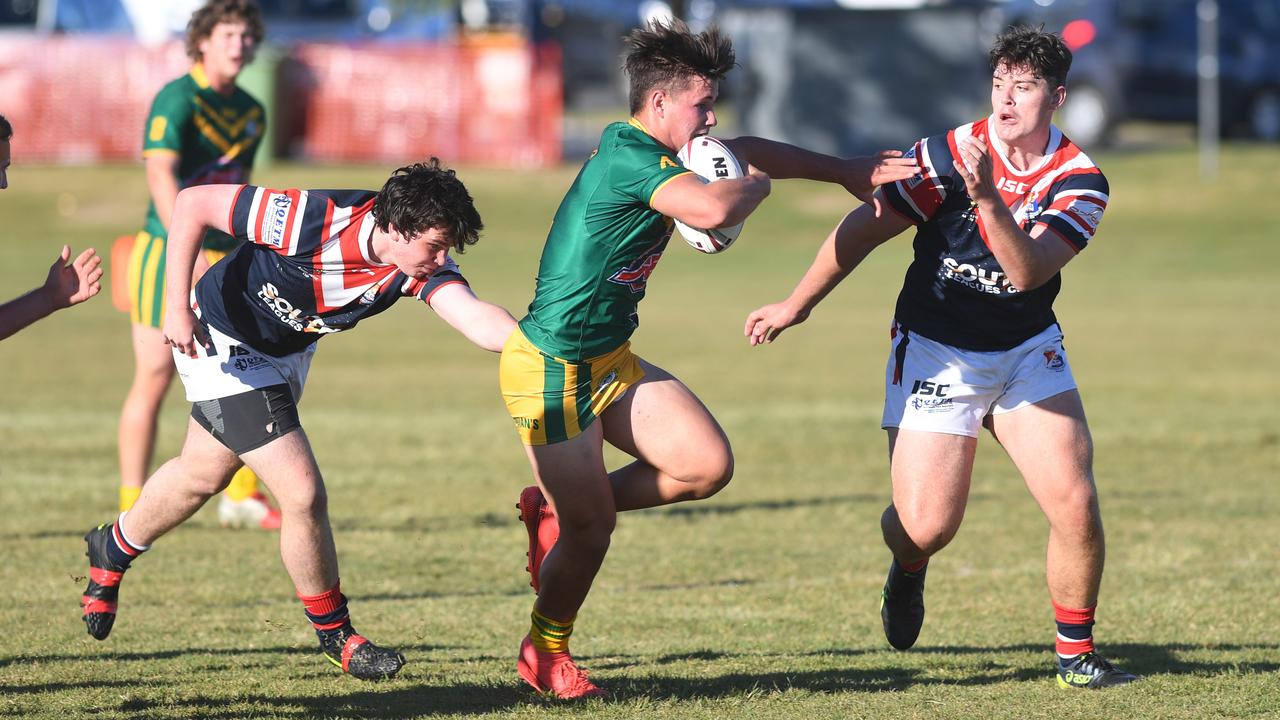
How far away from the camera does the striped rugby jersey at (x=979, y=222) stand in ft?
17.2

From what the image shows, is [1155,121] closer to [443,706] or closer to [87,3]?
[87,3]

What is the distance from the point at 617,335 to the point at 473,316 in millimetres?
597

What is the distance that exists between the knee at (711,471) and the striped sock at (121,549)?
2.13 meters

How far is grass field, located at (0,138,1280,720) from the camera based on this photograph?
17.8 feet

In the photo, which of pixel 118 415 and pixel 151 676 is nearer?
pixel 151 676

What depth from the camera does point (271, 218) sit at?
5328mm

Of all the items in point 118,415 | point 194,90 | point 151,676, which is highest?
point 194,90

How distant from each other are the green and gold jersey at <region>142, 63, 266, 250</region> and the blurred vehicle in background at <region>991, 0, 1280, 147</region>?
73.8 feet

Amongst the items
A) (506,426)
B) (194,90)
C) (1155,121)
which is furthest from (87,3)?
(194,90)

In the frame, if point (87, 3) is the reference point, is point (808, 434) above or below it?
below

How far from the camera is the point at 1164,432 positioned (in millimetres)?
11617

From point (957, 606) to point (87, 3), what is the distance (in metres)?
30.7

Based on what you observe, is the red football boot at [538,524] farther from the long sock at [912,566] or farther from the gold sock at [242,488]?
the gold sock at [242,488]

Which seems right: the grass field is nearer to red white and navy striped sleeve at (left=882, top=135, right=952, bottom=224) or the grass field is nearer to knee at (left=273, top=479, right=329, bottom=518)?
knee at (left=273, top=479, right=329, bottom=518)
